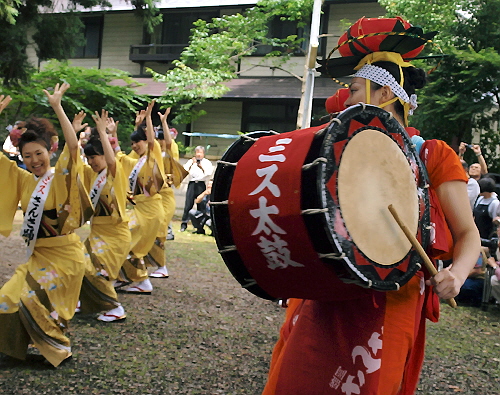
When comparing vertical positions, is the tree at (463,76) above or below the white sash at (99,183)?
above

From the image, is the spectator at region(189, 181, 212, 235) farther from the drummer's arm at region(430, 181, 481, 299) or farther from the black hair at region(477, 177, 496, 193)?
the drummer's arm at region(430, 181, 481, 299)

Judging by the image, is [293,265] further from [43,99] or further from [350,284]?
[43,99]

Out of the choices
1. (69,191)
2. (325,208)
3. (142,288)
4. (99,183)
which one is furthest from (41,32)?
(325,208)

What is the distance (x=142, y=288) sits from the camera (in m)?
6.39

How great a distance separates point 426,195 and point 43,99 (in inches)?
528

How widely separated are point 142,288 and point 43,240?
256 centimetres

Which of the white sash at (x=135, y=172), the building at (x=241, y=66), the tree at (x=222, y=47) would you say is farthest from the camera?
the building at (x=241, y=66)

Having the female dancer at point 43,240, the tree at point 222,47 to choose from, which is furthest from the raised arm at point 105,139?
the tree at point 222,47

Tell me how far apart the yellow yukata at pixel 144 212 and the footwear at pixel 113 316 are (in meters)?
1.24

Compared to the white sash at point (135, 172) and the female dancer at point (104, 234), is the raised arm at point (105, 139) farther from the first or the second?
the white sash at point (135, 172)

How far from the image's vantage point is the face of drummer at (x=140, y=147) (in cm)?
674

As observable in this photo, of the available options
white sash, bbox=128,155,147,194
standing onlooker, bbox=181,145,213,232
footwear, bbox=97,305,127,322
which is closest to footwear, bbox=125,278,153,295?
white sash, bbox=128,155,147,194

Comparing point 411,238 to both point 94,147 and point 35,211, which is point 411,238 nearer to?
point 35,211

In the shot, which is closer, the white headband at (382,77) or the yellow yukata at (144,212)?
the white headband at (382,77)
